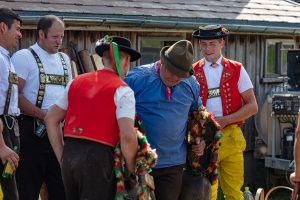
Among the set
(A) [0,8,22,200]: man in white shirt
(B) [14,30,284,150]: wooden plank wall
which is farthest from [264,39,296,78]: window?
(A) [0,8,22,200]: man in white shirt

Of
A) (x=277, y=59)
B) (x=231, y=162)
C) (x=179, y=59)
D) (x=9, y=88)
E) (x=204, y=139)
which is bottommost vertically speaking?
(x=231, y=162)

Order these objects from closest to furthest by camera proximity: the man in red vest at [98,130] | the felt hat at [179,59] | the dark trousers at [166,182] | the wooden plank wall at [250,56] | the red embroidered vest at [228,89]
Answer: the man in red vest at [98,130] → the felt hat at [179,59] → the dark trousers at [166,182] → the red embroidered vest at [228,89] → the wooden plank wall at [250,56]

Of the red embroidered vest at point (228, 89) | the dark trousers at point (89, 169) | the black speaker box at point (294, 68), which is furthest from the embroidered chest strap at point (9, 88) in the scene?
the black speaker box at point (294, 68)

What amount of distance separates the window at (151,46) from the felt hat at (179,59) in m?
4.75

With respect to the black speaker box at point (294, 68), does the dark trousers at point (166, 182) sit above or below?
below

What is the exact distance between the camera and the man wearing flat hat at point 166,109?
17.0ft

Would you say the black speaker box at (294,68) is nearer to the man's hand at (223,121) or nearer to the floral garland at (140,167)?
the man's hand at (223,121)

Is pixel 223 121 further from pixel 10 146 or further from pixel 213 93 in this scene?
pixel 10 146

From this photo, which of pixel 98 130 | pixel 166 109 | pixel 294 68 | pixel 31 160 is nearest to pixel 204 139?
pixel 166 109

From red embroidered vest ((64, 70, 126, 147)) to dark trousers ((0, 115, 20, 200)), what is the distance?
101cm

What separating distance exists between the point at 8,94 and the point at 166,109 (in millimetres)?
1312

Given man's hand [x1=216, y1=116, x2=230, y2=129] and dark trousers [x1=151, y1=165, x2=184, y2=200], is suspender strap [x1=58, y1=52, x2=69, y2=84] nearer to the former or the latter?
dark trousers [x1=151, y1=165, x2=184, y2=200]

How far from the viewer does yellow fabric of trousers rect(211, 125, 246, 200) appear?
259 inches

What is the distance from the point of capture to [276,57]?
12.0 meters
